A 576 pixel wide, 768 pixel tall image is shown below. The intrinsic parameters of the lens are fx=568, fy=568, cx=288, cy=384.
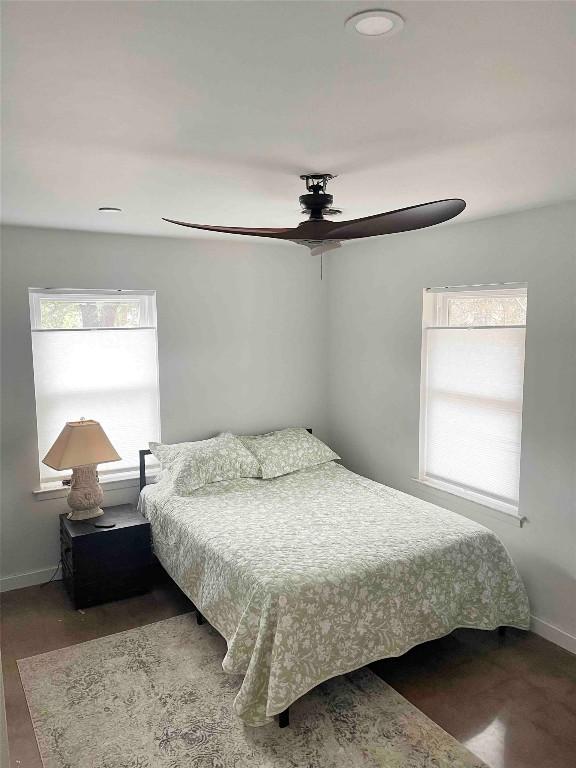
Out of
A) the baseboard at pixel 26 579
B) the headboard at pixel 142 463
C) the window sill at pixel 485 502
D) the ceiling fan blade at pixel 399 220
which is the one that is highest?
the ceiling fan blade at pixel 399 220

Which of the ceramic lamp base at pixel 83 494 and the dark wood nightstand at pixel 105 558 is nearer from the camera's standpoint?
the dark wood nightstand at pixel 105 558

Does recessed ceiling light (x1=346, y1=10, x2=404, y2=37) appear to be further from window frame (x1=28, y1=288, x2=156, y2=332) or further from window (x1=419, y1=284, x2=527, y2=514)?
window frame (x1=28, y1=288, x2=156, y2=332)

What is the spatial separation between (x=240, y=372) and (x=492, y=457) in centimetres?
198

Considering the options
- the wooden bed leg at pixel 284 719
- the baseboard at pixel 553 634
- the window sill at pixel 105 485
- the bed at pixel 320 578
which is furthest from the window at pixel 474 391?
the window sill at pixel 105 485

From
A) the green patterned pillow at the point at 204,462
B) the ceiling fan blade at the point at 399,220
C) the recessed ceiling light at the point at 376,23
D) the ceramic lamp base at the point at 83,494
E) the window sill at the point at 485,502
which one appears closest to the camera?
the recessed ceiling light at the point at 376,23

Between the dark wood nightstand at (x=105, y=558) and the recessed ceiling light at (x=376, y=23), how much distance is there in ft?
10.3

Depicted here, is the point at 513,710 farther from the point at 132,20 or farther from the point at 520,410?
the point at 132,20

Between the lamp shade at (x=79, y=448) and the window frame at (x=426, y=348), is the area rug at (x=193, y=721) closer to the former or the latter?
the lamp shade at (x=79, y=448)

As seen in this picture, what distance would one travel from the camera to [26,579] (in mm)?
3816

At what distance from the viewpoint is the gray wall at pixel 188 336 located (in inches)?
145

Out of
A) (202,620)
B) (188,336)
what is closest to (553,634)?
(202,620)

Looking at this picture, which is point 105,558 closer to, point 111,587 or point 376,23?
point 111,587

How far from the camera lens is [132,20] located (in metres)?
1.20

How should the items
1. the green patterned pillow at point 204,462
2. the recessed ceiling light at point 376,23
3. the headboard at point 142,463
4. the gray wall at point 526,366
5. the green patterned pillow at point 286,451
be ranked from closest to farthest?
the recessed ceiling light at point 376,23 < the gray wall at point 526,366 < the green patterned pillow at point 204,462 < the headboard at point 142,463 < the green patterned pillow at point 286,451
